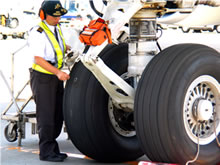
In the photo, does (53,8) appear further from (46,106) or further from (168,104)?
(168,104)

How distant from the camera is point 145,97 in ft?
13.1

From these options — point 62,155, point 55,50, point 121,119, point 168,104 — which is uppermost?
point 55,50

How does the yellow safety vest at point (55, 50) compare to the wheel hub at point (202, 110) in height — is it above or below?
above

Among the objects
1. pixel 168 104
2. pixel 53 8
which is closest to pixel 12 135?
pixel 53 8

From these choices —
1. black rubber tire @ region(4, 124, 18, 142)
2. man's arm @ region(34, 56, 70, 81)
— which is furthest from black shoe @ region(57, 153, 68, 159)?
black rubber tire @ region(4, 124, 18, 142)

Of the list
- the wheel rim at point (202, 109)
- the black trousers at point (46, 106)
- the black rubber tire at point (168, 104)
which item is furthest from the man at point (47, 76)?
the wheel rim at point (202, 109)

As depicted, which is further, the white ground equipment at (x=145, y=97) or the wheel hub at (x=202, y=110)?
the wheel hub at (x=202, y=110)

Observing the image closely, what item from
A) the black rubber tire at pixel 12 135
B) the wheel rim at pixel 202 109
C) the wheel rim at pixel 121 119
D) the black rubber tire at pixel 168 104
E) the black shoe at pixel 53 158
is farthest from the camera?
the black rubber tire at pixel 12 135

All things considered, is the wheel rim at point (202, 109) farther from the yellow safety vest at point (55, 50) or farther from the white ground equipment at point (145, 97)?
the yellow safety vest at point (55, 50)

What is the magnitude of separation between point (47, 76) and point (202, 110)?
1762 mm

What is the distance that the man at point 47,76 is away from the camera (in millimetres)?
5109

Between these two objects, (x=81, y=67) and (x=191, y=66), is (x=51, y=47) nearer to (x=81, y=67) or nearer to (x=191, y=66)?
(x=81, y=67)

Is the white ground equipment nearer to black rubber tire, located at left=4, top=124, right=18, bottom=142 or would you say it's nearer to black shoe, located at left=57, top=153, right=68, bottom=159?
black shoe, located at left=57, top=153, right=68, bottom=159

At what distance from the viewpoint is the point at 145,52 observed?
4633 millimetres
